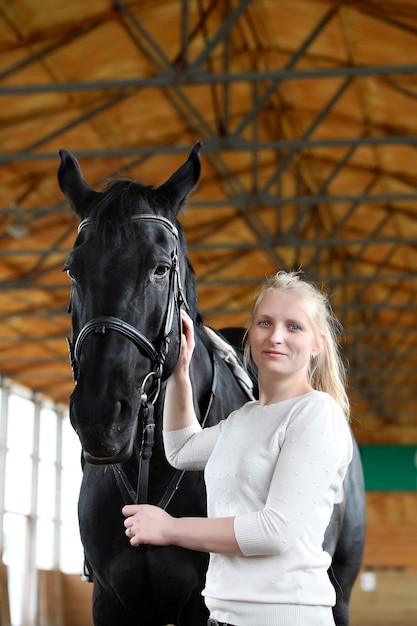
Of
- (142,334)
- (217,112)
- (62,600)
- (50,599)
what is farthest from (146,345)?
(217,112)

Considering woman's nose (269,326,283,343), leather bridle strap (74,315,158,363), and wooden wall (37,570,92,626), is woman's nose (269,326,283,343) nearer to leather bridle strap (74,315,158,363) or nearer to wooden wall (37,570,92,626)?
leather bridle strap (74,315,158,363)

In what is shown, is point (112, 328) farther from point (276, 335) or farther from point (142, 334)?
point (276, 335)

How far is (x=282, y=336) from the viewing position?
2.20 meters

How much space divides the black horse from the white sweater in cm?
40

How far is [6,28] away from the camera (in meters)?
10.9

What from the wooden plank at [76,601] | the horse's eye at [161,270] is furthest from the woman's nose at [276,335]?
the wooden plank at [76,601]

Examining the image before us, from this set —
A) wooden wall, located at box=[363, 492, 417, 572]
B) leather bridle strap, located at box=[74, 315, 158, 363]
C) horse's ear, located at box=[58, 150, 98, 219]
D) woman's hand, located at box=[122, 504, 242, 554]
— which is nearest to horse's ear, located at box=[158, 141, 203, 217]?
horse's ear, located at box=[58, 150, 98, 219]

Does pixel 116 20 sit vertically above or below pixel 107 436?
above

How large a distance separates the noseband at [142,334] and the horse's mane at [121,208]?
25 mm

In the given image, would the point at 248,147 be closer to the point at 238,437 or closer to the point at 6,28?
the point at 6,28

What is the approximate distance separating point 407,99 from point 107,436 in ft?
38.4

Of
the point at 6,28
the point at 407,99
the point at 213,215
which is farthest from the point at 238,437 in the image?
the point at 213,215

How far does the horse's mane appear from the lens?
2729mm

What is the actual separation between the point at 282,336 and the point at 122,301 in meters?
0.57
